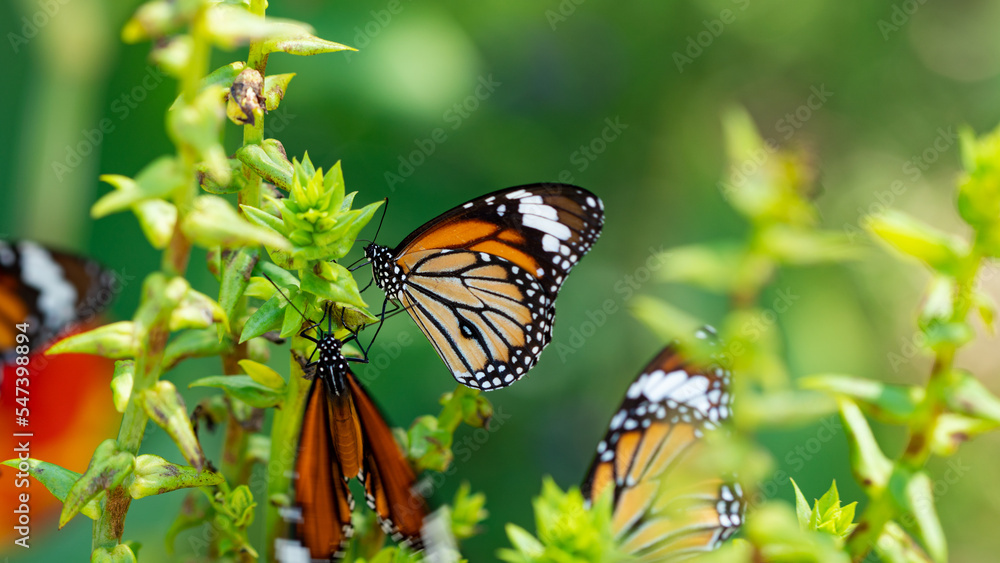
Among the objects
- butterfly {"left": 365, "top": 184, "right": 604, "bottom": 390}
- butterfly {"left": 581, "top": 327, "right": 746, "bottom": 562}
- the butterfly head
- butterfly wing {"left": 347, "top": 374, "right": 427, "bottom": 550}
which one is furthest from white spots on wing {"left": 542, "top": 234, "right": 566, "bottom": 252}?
butterfly wing {"left": 347, "top": 374, "right": 427, "bottom": 550}

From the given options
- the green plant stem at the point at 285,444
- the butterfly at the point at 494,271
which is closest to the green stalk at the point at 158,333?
the green plant stem at the point at 285,444

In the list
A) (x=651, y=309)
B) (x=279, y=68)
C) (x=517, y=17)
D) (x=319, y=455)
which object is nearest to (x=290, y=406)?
(x=319, y=455)

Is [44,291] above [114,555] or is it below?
above

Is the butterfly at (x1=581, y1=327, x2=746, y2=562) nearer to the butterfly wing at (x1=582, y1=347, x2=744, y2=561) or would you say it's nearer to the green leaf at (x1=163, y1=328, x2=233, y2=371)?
the butterfly wing at (x1=582, y1=347, x2=744, y2=561)

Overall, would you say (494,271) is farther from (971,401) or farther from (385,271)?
(971,401)

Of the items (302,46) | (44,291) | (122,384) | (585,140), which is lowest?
(122,384)

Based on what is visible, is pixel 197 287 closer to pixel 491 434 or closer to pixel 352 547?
pixel 491 434

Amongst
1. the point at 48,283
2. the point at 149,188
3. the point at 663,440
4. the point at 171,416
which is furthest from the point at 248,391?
the point at 48,283

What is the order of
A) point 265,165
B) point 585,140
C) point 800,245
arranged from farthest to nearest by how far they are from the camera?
point 585,140 → point 265,165 → point 800,245
